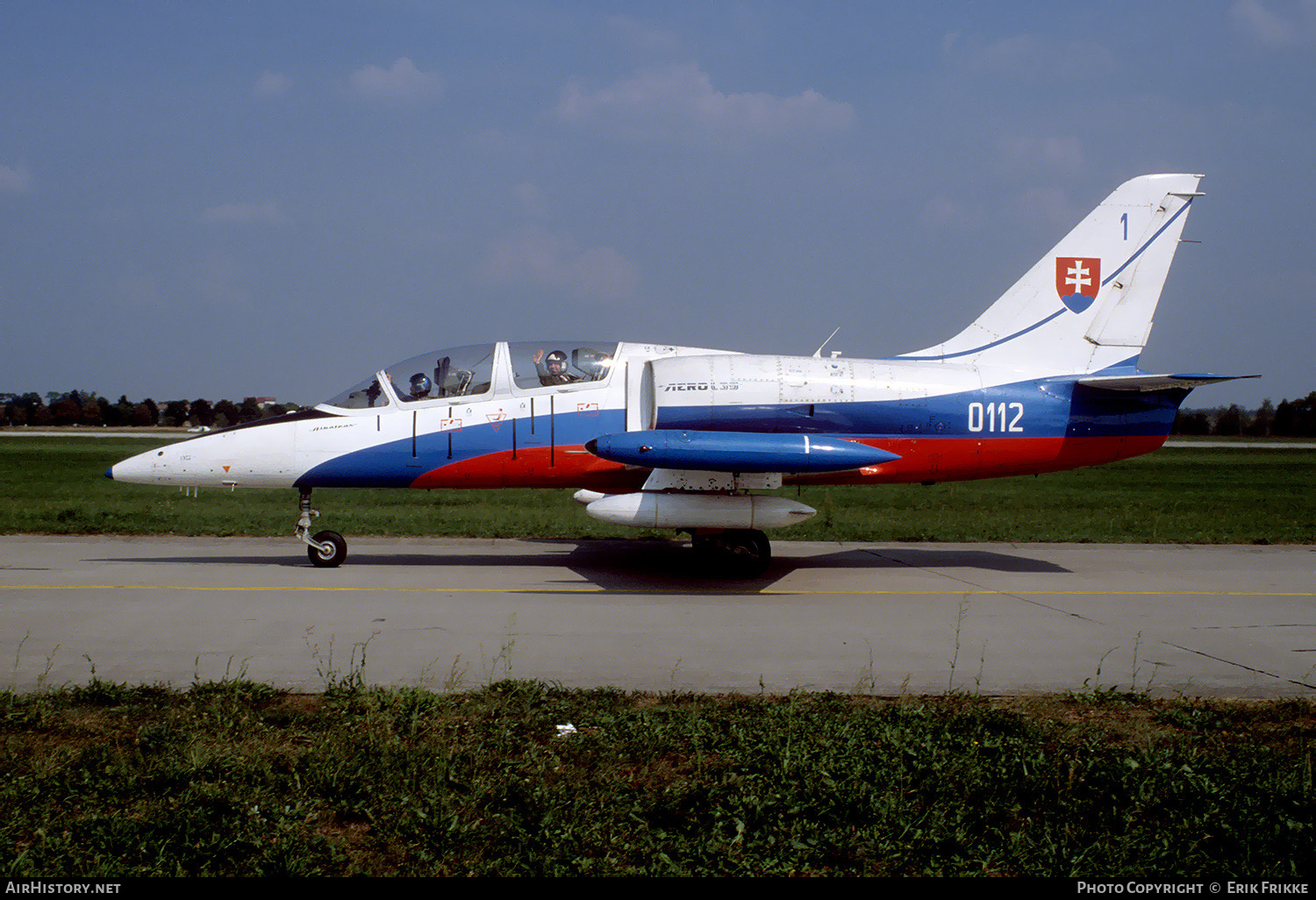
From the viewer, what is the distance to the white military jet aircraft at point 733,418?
11.3 metres

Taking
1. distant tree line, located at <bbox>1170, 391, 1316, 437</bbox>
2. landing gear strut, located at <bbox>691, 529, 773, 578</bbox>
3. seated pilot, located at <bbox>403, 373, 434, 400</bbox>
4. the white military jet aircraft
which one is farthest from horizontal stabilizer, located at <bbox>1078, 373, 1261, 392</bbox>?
distant tree line, located at <bbox>1170, 391, 1316, 437</bbox>

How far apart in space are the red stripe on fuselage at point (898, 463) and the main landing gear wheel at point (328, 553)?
120 centimetres

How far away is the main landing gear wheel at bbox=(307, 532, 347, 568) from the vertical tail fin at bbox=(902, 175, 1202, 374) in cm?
920

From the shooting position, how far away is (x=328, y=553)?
37.9 feet

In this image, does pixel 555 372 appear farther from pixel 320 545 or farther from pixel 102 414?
pixel 102 414

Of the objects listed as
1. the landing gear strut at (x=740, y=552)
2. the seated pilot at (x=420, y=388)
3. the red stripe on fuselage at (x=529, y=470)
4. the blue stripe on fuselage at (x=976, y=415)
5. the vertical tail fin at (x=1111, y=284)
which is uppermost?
the vertical tail fin at (x=1111, y=284)

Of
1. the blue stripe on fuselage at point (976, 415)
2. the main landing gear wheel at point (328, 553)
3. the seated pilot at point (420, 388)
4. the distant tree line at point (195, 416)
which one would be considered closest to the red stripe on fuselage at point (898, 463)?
the blue stripe on fuselage at point (976, 415)

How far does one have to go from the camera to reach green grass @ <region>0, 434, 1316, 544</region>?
15.5m

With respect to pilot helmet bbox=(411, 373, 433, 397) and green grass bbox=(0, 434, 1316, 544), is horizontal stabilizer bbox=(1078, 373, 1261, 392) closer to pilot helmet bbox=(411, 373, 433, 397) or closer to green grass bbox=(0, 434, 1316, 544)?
green grass bbox=(0, 434, 1316, 544)

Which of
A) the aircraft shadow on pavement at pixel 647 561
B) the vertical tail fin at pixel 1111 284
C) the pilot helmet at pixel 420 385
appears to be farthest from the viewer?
the vertical tail fin at pixel 1111 284

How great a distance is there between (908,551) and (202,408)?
9972cm

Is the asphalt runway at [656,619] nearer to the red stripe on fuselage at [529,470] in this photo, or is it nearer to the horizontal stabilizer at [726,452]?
the red stripe on fuselage at [529,470]

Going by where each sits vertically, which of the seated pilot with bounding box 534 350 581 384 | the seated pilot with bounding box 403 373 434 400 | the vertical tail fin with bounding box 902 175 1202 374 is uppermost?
the vertical tail fin with bounding box 902 175 1202 374

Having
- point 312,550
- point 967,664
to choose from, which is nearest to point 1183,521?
point 967,664
